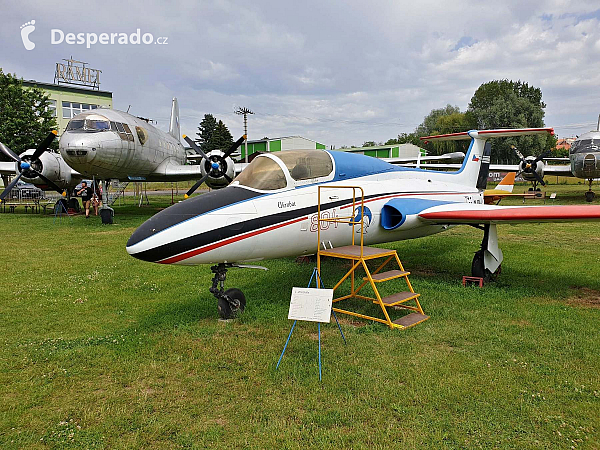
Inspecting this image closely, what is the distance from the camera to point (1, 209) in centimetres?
2698

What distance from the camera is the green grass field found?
11.8ft

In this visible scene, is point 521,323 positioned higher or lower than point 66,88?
lower

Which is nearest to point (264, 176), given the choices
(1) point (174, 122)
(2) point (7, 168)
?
(2) point (7, 168)

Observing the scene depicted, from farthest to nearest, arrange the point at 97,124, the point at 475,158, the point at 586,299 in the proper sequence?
the point at 97,124 → the point at 475,158 → the point at 586,299

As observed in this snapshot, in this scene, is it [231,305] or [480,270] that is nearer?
[231,305]

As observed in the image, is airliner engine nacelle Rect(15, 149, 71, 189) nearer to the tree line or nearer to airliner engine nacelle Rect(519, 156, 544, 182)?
airliner engine nacelle Rect(519, 156, 544, 182)

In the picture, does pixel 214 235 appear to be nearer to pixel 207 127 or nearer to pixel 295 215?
pixel 295 215

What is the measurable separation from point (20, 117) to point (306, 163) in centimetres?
3573

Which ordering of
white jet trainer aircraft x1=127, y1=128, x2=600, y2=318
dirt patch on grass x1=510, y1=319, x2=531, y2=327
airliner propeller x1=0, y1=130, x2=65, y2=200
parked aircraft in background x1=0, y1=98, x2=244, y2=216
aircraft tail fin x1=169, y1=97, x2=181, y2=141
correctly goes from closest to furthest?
white jet trainer aircraft x1=127, y1=128, x2=600, y2=318, dirt patch on grass x1=510, y1=319, x2=531, y2=327, parked aircraft in background x1=0, y1=98, x2=244, y2=216, airliner propeller x1=0, y1=130, x2=65, y2=200, aircraft tail fin x1=169, y1=97, x2=181, y2=141

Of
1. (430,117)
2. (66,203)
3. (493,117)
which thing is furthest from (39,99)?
Result: (430,117)

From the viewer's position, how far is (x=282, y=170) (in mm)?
6621

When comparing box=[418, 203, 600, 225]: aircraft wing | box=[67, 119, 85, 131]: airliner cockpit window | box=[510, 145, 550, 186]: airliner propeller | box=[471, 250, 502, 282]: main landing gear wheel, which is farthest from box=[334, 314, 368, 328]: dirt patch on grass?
box=[510, 145, 550, 186]: airliner propeller

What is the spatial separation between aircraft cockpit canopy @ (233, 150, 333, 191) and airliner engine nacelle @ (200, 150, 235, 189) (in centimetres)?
1379

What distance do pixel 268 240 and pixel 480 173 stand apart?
924cm
